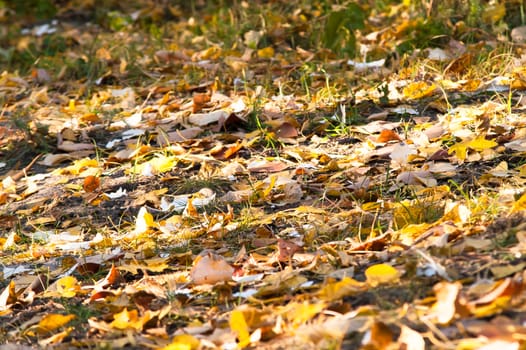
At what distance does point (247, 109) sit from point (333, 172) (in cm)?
92

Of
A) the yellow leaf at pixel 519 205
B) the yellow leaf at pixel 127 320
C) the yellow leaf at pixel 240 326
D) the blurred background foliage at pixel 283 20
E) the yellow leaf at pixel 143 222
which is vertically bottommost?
the blurred background foliage at pixel 283 20

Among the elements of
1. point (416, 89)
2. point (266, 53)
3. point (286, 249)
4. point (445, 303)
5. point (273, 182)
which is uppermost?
point (445, 303)

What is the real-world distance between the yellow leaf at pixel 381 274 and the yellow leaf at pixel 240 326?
1.12ft

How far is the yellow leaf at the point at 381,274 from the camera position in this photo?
2207mm

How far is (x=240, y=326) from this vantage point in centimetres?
210

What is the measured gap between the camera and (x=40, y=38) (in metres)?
6.79

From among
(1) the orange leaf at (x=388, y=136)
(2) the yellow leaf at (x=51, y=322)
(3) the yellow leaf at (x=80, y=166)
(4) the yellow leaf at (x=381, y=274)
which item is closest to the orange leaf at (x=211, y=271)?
(2) the yellow leaf at (x=51, y=322)

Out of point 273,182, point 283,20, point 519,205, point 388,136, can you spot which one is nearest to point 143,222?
point 273,182

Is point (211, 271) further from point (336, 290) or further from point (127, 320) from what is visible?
point (336, 290)

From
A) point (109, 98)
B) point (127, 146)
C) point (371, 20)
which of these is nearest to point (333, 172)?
point (127, 146)

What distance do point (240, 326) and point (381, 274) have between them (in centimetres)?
38

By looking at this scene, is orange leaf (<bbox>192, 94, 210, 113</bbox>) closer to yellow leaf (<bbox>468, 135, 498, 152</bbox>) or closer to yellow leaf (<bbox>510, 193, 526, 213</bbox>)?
yellow leaf (<bbox>468, 135, 498, 152</bbox>)

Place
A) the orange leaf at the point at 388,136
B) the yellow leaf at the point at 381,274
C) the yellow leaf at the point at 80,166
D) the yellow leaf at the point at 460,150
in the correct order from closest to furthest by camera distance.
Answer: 1. the yellow leaf at the point at 381,274
2. the yellow leaf at the point at 460,150
3. the orange leaf at the point at 388,136
4. the yellow leaf at the point at 80,166

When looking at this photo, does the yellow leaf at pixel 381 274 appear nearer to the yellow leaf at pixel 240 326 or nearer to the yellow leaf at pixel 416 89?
the yellow leaf at pixel 240 326
